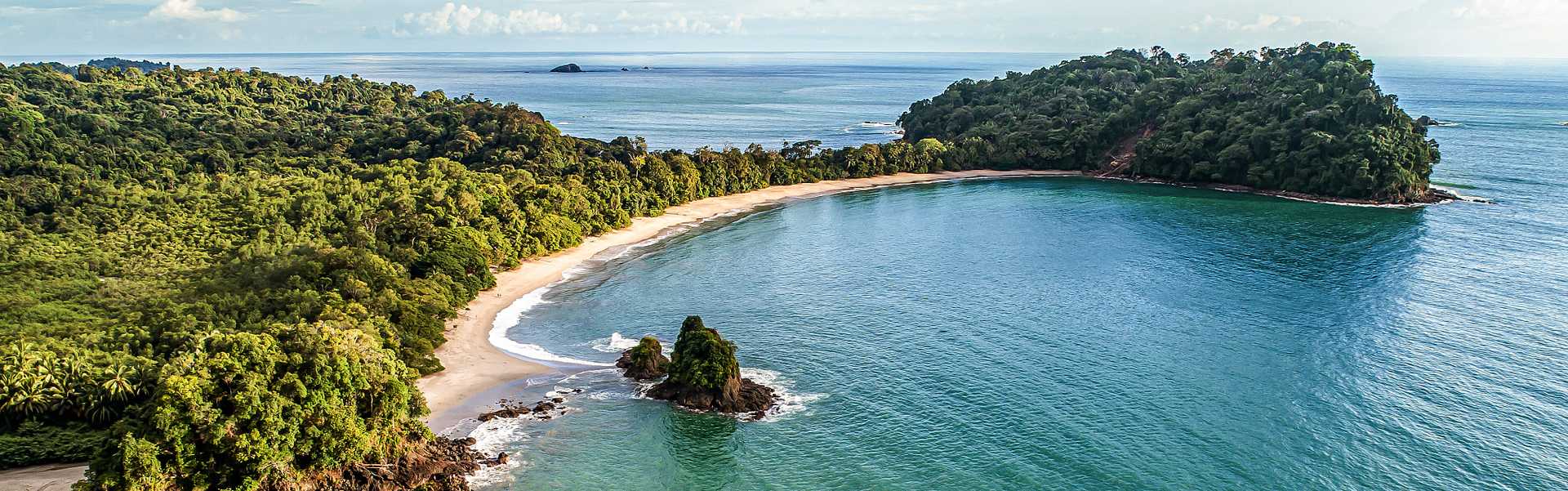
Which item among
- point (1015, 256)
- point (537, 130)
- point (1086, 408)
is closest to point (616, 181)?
point (537, 130)

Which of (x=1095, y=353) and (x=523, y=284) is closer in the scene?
(x=1095, y=353)

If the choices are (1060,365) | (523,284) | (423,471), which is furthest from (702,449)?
(523,284)

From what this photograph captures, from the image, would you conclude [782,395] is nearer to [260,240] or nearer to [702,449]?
[702,449]

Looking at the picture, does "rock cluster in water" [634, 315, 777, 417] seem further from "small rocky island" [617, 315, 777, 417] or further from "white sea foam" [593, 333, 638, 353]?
"white sea foam" [593, 333, 638, 353]

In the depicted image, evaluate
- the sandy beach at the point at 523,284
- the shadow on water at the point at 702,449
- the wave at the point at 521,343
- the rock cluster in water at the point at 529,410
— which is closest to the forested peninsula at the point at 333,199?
the sandy beach at the point at 523,284

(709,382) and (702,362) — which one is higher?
(702,362)
